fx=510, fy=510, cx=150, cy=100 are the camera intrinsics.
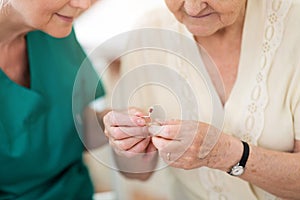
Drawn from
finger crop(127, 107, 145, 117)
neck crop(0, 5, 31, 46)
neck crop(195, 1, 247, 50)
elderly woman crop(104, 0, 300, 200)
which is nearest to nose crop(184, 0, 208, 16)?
elderly woman crop(104, 0, 300, 200)

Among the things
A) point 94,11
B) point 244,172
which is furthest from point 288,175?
point 94,11

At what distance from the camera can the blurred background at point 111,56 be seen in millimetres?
1171

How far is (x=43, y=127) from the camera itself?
1203mm

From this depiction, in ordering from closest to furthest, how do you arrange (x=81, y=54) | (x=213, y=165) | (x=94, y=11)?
1. (x=213, y=165)
2. (x=81, y=54)
3. (x=94, y=11)

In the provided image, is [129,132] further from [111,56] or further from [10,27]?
[10,27]

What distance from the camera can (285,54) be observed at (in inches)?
42.0

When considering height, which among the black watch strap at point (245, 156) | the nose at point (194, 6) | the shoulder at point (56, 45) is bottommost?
the black watch strap at point (245, 156)

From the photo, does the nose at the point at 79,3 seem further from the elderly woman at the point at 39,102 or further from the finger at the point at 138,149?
the finger at the point at 138,149

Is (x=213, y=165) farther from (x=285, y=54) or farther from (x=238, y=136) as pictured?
(x=285, y=54)

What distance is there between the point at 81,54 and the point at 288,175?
0.59m

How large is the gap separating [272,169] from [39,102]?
54 cm

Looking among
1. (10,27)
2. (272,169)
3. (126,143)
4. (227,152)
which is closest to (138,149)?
(126,143)

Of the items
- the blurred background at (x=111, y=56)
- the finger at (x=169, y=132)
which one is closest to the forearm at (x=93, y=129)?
the blurred background at (x=111, y=56)

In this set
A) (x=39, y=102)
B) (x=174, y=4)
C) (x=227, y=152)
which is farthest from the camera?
(x=39, y=102)
